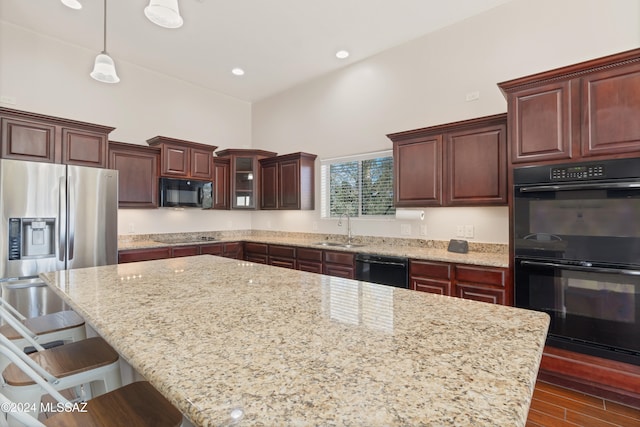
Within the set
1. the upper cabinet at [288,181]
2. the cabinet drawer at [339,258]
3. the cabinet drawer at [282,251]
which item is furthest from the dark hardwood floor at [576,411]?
the upper cabinet at [288,181]

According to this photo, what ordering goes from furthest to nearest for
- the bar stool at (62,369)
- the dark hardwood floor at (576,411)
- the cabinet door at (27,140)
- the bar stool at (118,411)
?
1. the cabinet door at (27,140)
2. the dark hardwood floor at (576,411)
3. the bar stool at (62,369)
4. the bar stool at (118,411)

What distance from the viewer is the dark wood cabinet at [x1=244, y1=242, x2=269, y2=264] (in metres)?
4.52

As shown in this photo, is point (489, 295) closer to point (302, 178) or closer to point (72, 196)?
point (302, 178)

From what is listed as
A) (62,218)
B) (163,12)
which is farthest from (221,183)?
(163,12)

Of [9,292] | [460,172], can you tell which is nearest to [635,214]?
[460,172]

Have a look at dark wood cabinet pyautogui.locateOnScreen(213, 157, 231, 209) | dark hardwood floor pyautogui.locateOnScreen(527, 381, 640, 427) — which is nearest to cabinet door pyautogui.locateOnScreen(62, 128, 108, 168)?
dark wood cabinet pyautogui.locateOnScreen(213, 157, 231, 209)

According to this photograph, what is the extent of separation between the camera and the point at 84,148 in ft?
11.6

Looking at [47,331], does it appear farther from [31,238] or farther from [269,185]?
[269,185]

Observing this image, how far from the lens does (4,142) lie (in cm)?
305

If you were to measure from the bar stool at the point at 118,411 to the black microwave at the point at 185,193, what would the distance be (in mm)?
3667

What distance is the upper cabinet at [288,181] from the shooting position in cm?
462

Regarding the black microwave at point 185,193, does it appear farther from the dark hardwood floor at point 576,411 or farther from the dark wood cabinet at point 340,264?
the dark hardwood floor at point 576,411

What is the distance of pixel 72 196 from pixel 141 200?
3.12ft

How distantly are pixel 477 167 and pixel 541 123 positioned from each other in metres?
0.64
